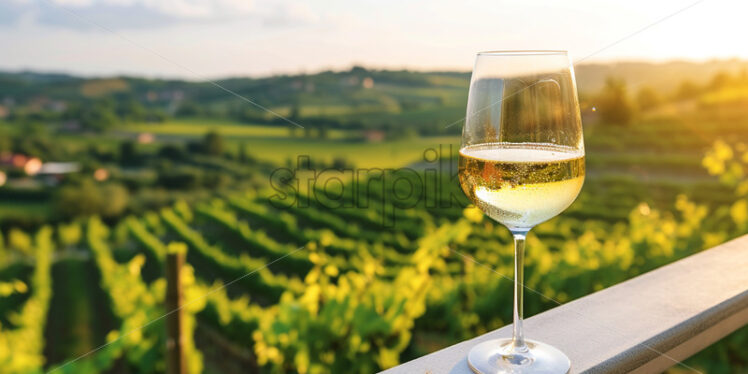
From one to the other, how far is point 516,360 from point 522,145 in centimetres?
16

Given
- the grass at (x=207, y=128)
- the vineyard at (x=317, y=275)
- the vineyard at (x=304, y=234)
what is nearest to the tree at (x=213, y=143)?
the vineyard at (x=304, y=234)

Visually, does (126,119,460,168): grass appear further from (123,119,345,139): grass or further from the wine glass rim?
the wine glass rim

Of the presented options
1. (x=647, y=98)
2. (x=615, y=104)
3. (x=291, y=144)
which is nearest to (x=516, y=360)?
(x=291, y=144)

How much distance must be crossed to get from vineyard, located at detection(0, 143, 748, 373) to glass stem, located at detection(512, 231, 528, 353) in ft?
2.11

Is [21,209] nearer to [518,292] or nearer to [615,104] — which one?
[615,104]

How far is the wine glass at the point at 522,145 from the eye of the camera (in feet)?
1.37

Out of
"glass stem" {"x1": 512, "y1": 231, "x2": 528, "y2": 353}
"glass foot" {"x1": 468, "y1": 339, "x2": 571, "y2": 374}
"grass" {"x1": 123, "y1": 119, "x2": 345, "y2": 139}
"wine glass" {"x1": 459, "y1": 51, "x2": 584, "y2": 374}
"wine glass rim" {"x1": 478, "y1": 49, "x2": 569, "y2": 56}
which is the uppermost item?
"wine glass rim" {"x1": 478, "y1": 49, "x2": 569, "y2": 56}

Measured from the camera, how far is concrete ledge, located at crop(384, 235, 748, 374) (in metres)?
0.44

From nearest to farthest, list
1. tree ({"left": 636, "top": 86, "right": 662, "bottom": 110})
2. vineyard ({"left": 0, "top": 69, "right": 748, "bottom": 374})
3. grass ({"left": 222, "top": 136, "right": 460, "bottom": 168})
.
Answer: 1. vineyard ({"left": 0, "top": 69, "right": 748, "bottom": 374})
2. grass ({"left": 222, "top": 136, "right": 460, "bottom": 168})
3. tree ({"left": 636, "top": 86, "right": 662, "bottom": 110})

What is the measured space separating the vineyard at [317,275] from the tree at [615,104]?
11.7ft

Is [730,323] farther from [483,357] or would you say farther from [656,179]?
[656,179]

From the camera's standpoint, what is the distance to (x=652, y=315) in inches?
20.7

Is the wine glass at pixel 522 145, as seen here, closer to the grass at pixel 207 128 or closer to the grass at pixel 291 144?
the grass at pixel 291 144

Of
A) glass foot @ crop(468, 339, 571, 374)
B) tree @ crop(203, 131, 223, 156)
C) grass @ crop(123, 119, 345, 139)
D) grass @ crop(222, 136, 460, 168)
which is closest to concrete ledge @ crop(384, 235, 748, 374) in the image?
glass foot @ crop(468, 339, 571, 374)
